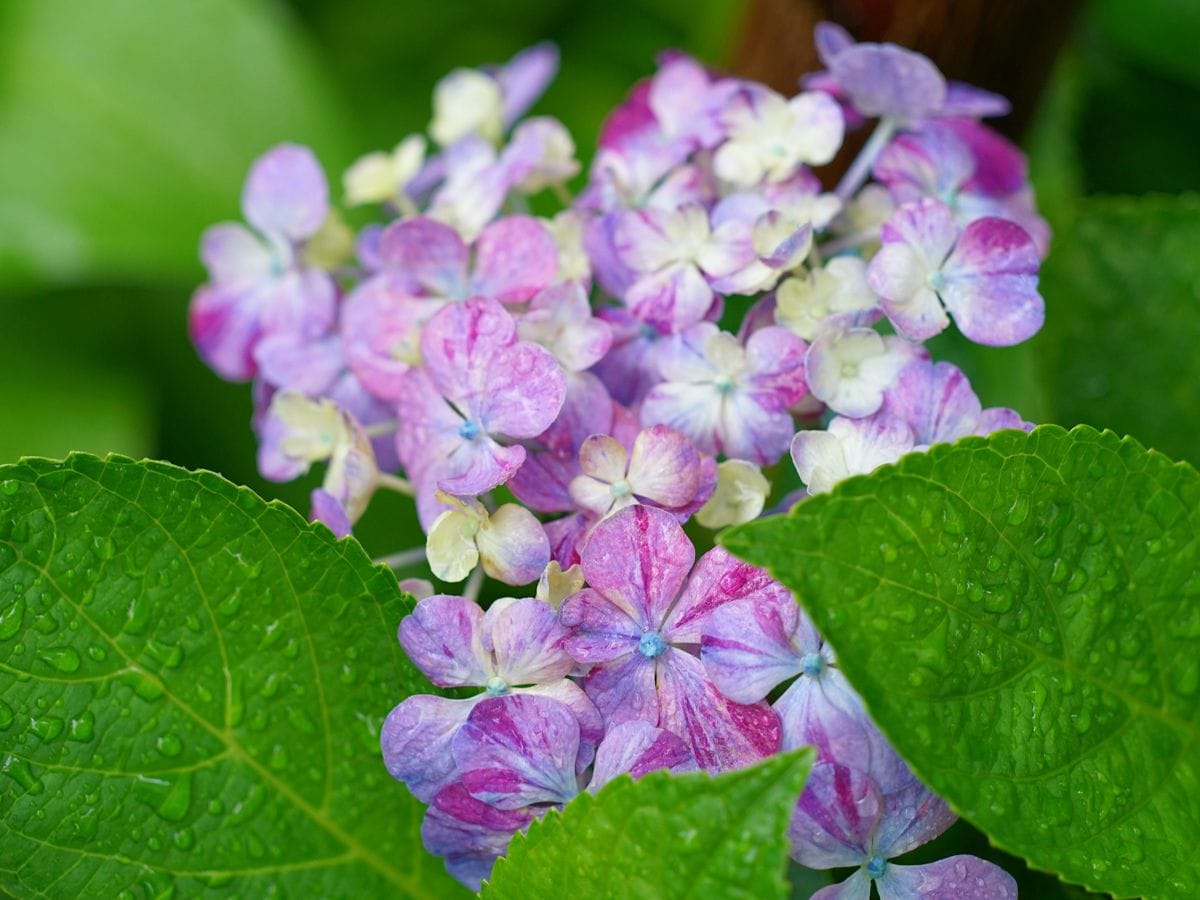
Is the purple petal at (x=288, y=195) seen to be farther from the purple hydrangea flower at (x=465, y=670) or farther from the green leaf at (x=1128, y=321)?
the green leaf at (x=1128, y=321)

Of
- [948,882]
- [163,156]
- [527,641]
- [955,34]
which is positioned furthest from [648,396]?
[163,156]

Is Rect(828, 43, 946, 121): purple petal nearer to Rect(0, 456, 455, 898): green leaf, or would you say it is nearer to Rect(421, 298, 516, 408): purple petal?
Rect(421, 298, 516, 408): purple petal

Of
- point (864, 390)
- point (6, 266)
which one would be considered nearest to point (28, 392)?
point (6, 266)

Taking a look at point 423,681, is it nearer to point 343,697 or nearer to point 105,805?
point 343,697

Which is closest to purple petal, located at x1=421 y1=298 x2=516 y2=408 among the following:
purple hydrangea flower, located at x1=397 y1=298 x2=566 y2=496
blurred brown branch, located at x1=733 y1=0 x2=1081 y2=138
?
purple hydrangea flower, located at x1=397 y1=298 x2=566 y2=496

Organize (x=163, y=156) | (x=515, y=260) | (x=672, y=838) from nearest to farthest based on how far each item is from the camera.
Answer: (x=672, y=838) < (x=515, y=260) < (x=163, y=156)

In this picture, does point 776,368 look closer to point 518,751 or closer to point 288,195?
point 518,751
